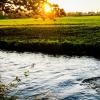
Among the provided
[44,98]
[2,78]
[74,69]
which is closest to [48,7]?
[44,98]

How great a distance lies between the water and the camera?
1844 cm

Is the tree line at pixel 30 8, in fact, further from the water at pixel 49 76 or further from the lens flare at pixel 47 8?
the water at pixel 49 76

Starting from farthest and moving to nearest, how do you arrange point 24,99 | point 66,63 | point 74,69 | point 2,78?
point 66,63, point 74,69, point 2,78, point 24,99

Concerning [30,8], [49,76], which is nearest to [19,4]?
[30,8]

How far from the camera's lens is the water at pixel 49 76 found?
18439mm

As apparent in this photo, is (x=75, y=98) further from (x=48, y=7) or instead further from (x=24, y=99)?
(x=48, y=7)

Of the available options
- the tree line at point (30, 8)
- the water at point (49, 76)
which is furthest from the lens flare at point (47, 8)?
the water at point (49, 76)

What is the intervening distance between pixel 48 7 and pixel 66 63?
49.1 ft

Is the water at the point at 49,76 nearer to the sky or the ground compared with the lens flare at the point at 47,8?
nearer to the ground

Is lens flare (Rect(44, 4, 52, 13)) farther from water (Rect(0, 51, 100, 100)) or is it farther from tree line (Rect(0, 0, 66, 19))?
water (Rect(0, 51, 100, 100))

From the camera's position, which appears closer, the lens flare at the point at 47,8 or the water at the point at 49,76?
the lens flare at the point at 47,8

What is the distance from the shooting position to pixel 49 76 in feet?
81.3

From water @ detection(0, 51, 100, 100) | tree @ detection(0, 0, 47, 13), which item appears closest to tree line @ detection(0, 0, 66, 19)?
tree @ detection(0, 0, 47, 13)

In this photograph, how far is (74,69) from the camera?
27750 mm
